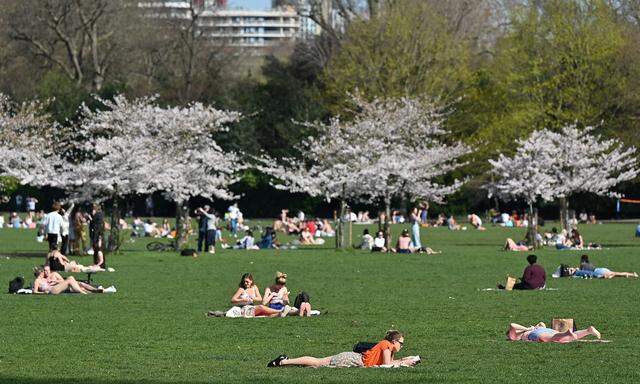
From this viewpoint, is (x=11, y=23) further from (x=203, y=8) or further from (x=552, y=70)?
(x=552, y=70)

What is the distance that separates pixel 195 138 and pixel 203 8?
32811 millimetres

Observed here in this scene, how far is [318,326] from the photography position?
2416 cm

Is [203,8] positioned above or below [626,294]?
above

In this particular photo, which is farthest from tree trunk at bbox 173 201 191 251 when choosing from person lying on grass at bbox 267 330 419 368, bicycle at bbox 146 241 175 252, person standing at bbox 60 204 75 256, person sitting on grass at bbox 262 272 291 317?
person lying on grass at bbox 267 330 419 368

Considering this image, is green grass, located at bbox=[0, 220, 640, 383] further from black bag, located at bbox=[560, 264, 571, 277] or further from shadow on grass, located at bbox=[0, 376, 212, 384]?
black bag, located at bbox=[560, 264, 571, 277]

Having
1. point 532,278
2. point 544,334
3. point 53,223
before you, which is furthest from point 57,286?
point 544,334

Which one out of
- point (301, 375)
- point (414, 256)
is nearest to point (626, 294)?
point (301, 375)

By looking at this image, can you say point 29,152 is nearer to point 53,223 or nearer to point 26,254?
point 26,254

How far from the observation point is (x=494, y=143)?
235 ft

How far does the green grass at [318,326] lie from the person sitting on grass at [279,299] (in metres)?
0.81

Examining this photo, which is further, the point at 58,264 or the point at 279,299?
the point at 58,264

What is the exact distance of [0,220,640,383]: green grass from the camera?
17906 millimetres

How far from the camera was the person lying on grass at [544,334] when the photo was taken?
21.2 meters

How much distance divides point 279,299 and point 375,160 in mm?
34275
